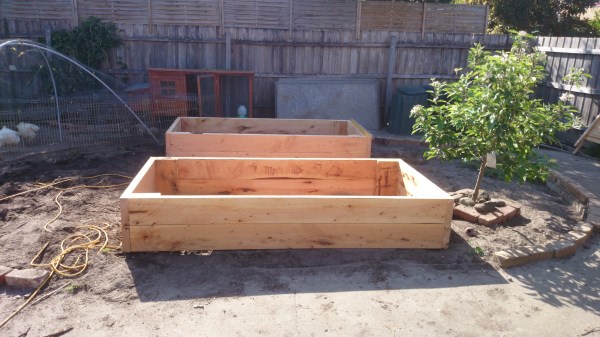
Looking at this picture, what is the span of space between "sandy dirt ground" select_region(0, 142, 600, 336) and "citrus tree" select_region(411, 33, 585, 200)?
0.81m

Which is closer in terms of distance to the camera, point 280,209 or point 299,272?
point 299,272

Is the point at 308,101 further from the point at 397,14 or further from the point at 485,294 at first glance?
the point at 485,294

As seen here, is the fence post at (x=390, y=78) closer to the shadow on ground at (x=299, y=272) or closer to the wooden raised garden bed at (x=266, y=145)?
the wooden raised garden bed at (x=266, y=145)

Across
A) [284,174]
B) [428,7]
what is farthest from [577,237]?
[428,7]

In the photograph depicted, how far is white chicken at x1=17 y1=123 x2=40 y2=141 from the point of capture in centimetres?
795

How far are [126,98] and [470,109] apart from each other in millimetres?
6178

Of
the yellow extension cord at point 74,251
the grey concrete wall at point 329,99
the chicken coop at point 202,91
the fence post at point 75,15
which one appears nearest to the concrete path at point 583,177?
the grey concrete wall at point 329,99

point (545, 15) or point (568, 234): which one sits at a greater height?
point (545, 15)

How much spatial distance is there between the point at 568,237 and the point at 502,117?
1464 millimetres

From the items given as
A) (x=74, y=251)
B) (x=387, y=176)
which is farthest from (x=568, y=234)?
(x=74, y=251)

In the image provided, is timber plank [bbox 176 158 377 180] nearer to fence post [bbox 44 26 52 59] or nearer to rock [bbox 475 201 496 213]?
rock [bbox 475 201 496 213]

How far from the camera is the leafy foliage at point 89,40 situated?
32.5 feet

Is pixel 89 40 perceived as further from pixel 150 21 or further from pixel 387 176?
pixel 387 176

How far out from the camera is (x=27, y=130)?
7977 mm
